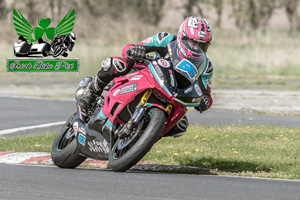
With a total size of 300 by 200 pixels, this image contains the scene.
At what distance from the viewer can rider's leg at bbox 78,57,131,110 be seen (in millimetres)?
8633

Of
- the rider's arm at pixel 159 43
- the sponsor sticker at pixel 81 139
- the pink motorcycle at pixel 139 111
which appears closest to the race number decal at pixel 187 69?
the pink motorcycle at pixel 139 111

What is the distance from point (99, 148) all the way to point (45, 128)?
7534 mm

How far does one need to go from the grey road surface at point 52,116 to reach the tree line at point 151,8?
66.6 ft

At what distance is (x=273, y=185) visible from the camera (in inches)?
312

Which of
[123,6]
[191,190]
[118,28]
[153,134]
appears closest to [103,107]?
[153,134]

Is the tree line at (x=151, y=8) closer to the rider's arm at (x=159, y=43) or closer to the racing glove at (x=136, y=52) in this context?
the rider's arm at (x=159, y=43)

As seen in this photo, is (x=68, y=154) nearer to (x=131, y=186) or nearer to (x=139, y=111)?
(x=139, y=111)

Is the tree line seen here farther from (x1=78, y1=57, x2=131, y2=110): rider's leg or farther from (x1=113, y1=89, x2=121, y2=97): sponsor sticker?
(x1=113, y1=89, x2=121, y2=97): sponsor sticker

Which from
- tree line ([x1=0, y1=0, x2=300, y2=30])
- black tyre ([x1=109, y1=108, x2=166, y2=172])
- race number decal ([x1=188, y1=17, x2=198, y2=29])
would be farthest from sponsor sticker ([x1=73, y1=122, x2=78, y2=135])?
tree line ([x1=0, y1=0, x2=300, y2=30])

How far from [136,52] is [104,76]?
0.68 meters

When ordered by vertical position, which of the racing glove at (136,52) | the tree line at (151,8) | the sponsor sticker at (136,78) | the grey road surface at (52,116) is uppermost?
the racing glove at (136,52)

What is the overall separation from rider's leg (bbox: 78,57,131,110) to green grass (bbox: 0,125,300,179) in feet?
5.75

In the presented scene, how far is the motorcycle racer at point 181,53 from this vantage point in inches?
330

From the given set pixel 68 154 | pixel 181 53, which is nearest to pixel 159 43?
pixel 181 53
